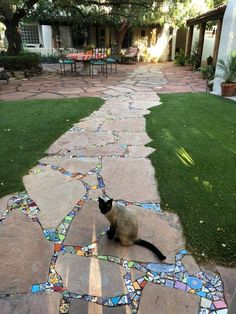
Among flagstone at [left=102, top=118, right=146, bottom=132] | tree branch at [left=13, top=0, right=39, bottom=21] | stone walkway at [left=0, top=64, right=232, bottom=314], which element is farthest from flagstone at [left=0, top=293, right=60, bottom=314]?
tree branch at [left=13, top=0, right=39, bottom=21]

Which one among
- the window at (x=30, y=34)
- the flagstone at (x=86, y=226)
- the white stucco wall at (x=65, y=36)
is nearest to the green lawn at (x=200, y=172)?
the flagstone at (x=86, y=226)

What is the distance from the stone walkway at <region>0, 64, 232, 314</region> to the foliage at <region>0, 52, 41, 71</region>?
278 inches

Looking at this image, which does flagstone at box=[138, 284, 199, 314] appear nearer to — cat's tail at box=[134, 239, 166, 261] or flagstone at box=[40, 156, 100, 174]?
cat's tail at box=[134, 239, 166, 261]

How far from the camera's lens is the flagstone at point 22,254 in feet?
5.18

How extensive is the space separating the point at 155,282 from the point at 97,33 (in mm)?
17326

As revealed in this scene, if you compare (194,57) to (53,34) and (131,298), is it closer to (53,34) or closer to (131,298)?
(53,34)

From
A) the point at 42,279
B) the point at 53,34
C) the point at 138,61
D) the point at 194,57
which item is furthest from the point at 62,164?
the point at 53,34

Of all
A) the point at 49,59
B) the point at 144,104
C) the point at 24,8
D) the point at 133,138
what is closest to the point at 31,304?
the point at 133,138

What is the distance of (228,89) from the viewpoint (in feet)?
21.2

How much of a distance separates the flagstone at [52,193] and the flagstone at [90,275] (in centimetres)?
41

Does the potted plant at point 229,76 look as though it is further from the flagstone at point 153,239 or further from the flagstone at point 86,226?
the flagstone at point 86,226

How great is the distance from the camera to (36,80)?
904 centimetres

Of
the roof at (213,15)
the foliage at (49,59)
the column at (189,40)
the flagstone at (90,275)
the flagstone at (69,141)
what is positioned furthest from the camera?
the foliage at (49,59)

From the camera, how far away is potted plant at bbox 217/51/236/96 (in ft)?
20.9
